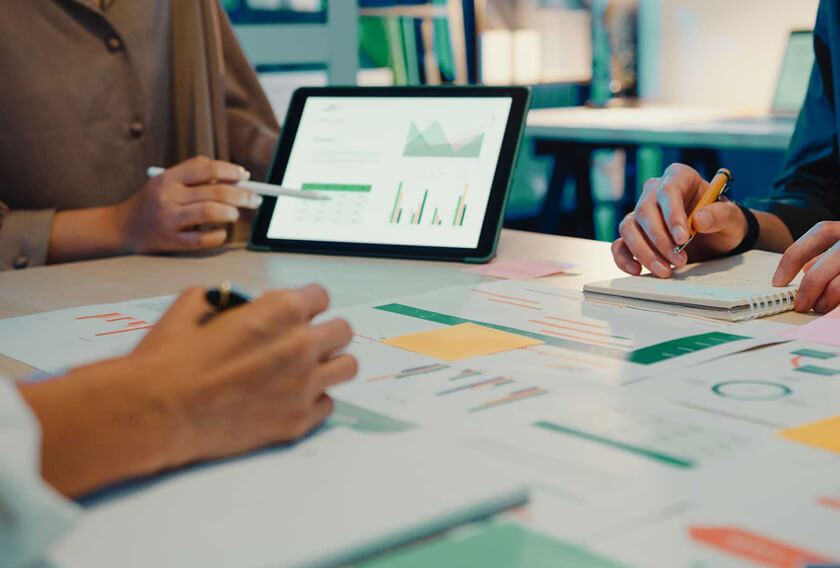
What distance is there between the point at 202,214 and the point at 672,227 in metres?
0.65

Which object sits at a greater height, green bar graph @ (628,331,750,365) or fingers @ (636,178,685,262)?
fingers @ (636,178,685,262)

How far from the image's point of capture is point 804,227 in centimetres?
131

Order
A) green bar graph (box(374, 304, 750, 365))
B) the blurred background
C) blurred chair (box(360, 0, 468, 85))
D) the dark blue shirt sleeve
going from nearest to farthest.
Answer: green bar graph (box(374, 304, 750, 365)) < the dark blue shirt sleeve < the blurred background < blurred chair (box(360, 0, 468, 85))

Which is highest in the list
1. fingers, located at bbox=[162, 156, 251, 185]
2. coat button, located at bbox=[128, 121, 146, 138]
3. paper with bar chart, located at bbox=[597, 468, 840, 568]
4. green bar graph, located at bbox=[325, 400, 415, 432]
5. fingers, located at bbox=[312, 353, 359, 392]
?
coat button, located at bbox=[128, 121, 146, 138]

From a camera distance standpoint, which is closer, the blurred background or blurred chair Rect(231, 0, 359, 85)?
blurred chair Rect(231, 0, 359, 85)

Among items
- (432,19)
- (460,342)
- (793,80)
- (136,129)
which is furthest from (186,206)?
(432,19)

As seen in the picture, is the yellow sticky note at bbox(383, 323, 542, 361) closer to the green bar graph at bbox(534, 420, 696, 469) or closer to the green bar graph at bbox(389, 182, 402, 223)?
the green bar graph at bbox(534, 420, 696, 469)

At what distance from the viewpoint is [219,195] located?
4.16ft

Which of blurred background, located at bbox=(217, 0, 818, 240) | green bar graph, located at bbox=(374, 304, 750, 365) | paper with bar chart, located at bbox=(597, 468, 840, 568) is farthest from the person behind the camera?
blurred background, located at bbox=(217, 0, 818, 240)

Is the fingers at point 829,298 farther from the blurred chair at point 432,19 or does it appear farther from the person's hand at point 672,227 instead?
the blurred chair at point 432,19

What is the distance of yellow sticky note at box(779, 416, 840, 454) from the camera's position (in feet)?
1.79

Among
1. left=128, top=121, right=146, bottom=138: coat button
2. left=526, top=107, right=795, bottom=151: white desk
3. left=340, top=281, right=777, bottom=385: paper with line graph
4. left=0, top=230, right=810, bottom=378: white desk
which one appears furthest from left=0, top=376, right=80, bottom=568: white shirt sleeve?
left=526, top=107, right=795, bottom=151: white desk

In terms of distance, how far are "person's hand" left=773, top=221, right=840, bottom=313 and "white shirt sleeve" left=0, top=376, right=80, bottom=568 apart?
729 mm

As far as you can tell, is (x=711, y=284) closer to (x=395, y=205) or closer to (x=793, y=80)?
(x=395, y=205)
